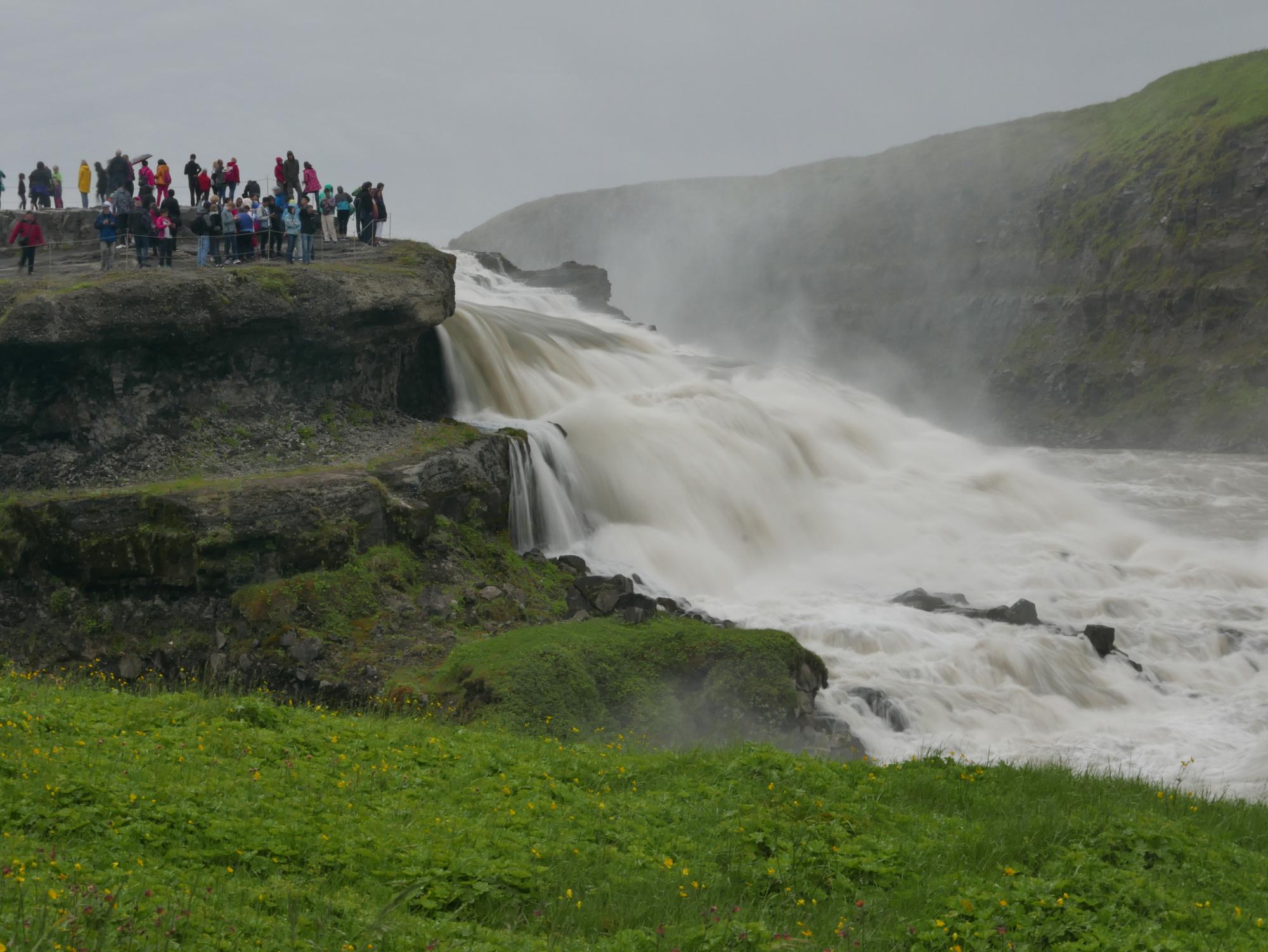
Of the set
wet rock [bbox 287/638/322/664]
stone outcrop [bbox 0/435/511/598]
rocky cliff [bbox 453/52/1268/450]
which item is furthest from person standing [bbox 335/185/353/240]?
rocky cliff [bbox 453/52/1268/450]

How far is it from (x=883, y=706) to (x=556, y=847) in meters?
10.5

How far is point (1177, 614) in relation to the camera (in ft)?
80.2

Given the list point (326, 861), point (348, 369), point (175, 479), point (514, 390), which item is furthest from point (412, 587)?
point (326, 861)

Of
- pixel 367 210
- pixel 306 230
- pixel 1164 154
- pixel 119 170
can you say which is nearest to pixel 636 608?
pixel 306 230

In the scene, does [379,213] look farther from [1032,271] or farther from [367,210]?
[1032,271]

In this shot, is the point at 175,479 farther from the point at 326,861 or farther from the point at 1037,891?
the point at 1037,891

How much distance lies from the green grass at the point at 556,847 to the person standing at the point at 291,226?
51.0 ft

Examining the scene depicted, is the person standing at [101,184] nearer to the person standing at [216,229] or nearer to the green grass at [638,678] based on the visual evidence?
the person standing at [216,229]

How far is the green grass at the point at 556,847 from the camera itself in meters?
7.04

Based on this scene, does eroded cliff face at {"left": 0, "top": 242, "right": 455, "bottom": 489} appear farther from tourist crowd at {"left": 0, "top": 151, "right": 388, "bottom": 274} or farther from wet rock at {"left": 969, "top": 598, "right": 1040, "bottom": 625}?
wet rock at {"left": 969, "top": 598, "right": 1040, "bottom": 625}

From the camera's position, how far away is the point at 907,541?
29188 mm

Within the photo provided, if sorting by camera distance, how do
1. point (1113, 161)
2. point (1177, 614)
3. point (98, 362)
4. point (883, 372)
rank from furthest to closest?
point (883, 372) < point (1113, 161) < point (1177, 614) < point (98, 362)

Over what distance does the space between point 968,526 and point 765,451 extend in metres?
5.74

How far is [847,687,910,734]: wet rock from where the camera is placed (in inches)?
707
